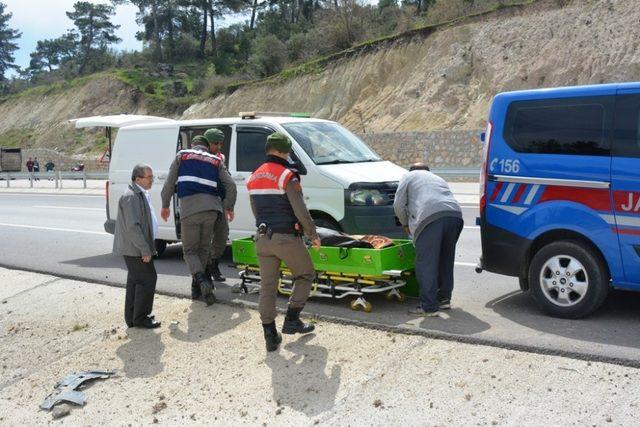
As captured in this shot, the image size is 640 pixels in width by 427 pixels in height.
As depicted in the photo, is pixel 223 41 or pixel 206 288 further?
pixel 223 41

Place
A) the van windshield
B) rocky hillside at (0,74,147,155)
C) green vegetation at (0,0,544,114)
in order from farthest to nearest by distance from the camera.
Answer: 1. rocky hillside at (0,74,147,155)
2. green vegetation at (0,0,544,114)
3. the van windshield

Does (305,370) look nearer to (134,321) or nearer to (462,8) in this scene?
(134,321)

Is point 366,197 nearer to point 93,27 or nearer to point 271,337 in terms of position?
point 271,337

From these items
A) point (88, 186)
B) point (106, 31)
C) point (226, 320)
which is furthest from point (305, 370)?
point (106, 31)

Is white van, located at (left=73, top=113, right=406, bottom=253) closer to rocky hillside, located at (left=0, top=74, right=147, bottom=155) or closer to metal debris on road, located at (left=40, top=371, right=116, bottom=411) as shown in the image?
metal debris on road, located at (left=40, top=371, right=116, bottom=411)

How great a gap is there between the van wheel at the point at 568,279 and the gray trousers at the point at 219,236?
3457 mm

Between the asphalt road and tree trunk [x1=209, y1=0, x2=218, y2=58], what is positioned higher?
tree trunk [x1=209, y1=0, x2=218, y2=58]

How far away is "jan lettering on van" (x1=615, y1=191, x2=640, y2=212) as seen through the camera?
5.80m


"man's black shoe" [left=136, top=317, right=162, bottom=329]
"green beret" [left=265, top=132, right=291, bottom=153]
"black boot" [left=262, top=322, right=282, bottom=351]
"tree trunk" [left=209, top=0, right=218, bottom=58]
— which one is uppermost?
"tree trunk" [left=209, top=0, right=218, bottom=58]

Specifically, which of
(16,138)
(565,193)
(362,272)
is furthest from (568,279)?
(16,138)

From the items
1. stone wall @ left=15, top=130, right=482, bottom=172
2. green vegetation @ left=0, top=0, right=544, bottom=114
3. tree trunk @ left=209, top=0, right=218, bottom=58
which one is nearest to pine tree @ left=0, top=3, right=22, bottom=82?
green vegetation @ left=0, top=0, right=544, bottom=114

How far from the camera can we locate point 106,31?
3260 inches

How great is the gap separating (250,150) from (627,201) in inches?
195

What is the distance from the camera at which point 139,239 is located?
6.65 metres
